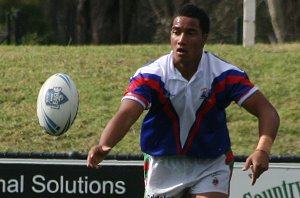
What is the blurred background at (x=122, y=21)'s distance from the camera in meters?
20.6

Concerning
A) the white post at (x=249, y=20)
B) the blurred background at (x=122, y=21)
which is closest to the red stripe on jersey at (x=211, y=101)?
→ the white post at (x=249, y=20)

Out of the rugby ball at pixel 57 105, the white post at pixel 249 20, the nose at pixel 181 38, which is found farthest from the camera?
the white post at pixel 249 20

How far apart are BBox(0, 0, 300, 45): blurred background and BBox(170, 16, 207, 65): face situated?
1310 cm

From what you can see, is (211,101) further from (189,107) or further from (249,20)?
(249,20)

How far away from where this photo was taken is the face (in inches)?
231

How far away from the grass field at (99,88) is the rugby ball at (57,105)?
68.1 inches

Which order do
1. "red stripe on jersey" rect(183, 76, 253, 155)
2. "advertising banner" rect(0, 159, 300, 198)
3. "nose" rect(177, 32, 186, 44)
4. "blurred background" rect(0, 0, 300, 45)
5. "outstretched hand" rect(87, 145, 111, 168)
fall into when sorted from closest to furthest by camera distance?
"outstretched hand" rect(87, 145, 111, 168)
"nose" rect(177, 32, 186, 44)
"red stripe on jersey" rect(183, 76, 253, 155)
"advertising banner" rect(0, 159, 300, 198)
"blurred background" rect(0, 0, 300, 45)

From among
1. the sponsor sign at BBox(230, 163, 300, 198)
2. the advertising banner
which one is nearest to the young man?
the sponsor sign at BBox(230, 163, 300, 198)

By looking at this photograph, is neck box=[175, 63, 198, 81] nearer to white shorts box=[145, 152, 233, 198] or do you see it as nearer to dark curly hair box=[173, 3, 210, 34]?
dark curly hair box=[173, 3, 210, 34]

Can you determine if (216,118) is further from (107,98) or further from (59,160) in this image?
(107,98)

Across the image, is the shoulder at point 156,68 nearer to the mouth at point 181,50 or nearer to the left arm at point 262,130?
the mouth at point 181,50

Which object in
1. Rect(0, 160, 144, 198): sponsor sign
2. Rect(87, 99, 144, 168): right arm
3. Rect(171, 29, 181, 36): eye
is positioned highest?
Rect(171, 29, 181, 36): eye

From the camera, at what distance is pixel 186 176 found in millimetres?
5988

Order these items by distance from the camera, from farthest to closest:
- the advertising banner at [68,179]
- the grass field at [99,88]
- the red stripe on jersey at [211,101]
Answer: the grass field at [99,88], the advertising banner at [68,179], the red stripe on jersey at [211,101]
